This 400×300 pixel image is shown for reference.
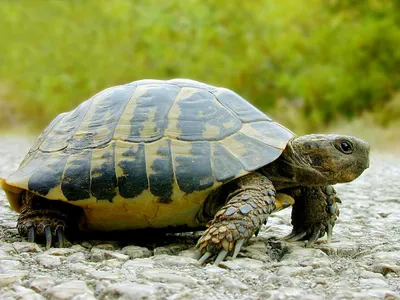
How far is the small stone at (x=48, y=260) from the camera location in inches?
117

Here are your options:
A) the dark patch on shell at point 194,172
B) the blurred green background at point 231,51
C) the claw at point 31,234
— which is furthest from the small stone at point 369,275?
the blurred green background at point 231,51

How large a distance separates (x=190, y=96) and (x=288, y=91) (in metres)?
16.6

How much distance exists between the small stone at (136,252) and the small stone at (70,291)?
671mm

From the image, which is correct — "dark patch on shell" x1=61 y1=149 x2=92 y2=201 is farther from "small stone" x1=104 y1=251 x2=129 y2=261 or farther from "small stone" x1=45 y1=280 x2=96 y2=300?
"small stone" x1=45 y1=280 x2=96 y2=300

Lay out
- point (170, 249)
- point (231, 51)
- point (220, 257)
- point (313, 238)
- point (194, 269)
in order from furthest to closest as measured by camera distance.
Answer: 1. point (231, 51)
2. point (313, 238)
3. point (170, 249)
4. point (220, 257)
5. point (194, 269)

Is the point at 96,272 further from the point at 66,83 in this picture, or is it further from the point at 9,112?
the point at 9,112

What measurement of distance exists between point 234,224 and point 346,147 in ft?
2.68

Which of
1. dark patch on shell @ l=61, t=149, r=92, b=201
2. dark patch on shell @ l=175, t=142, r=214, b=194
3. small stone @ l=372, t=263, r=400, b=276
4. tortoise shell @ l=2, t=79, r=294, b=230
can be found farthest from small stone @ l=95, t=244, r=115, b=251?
small stone @ l=372, t=263, r=400, b=276

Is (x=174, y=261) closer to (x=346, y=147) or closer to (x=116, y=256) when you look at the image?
(x=116, y=256)

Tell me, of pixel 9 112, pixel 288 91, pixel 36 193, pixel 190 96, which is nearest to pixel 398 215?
pixel 190 96

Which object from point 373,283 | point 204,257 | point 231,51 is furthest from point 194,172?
point 231,51

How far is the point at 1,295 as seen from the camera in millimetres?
2406

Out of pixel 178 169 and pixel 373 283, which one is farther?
pixel 178 169

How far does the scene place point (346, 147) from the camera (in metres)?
3.38
